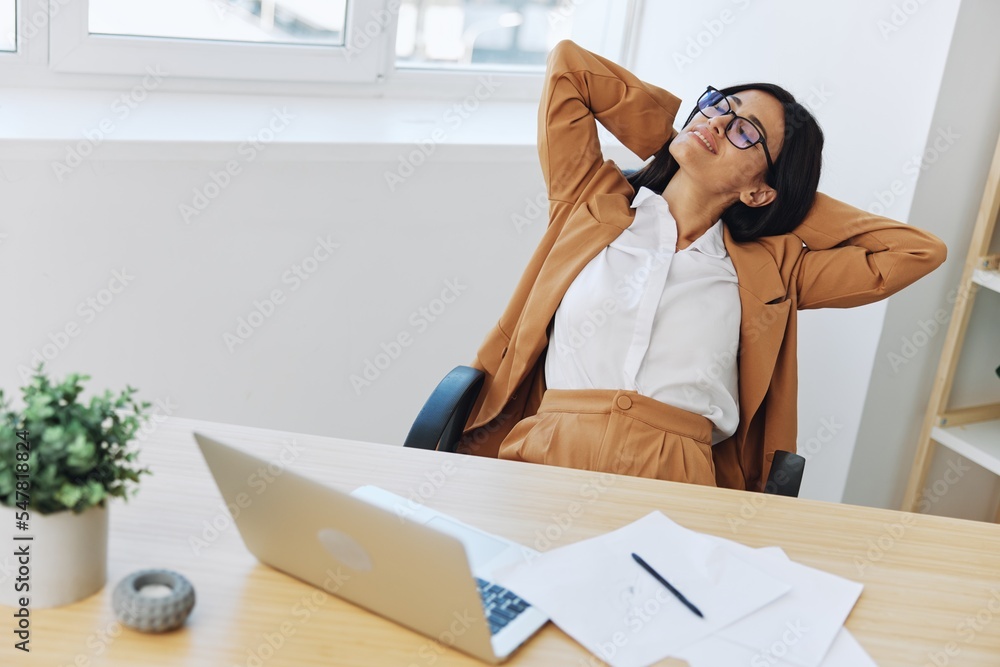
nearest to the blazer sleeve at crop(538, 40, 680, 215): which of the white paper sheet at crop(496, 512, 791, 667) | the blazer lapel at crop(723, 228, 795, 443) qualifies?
the blazer lapel at crop(723, 228, 795, 443)

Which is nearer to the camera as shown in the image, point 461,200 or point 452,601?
point 452,601

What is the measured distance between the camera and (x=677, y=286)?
6.26ft

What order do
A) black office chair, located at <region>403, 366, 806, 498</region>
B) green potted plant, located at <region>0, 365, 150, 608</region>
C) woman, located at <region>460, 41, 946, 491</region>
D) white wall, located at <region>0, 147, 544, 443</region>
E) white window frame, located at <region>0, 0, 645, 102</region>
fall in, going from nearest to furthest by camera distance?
green potted plant, located at <region>0, 365, 150, 608</region>, black office chair, located at <region>403, 366, 806, 498</region>, woman, located at <region>460, 41, 946, 491</region>, white wall, located at <region>0, 147, 544, 443</region>, white window frame, located at <region>0, 0, 645, 102</region>

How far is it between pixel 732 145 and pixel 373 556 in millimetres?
1169

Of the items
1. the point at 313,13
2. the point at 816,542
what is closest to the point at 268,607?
the point at 816,542

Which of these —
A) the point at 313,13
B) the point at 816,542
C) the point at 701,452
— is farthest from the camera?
the point at 313,13

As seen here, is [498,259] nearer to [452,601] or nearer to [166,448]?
[166,448]

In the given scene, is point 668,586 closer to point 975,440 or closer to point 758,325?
point 758,325

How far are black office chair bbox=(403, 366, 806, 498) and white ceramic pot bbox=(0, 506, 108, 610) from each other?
707 mm

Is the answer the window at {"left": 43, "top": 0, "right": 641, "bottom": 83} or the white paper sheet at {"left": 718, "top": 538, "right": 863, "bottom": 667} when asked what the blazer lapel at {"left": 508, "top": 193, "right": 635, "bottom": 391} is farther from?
the window at {"left": 43, "top": 0, "right": 641, "bottom": 83}

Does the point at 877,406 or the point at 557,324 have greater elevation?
the point at 557,324

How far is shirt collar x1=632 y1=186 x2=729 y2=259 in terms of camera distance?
1.96 m

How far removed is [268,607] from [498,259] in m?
1.72

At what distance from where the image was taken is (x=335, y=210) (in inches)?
98.3
